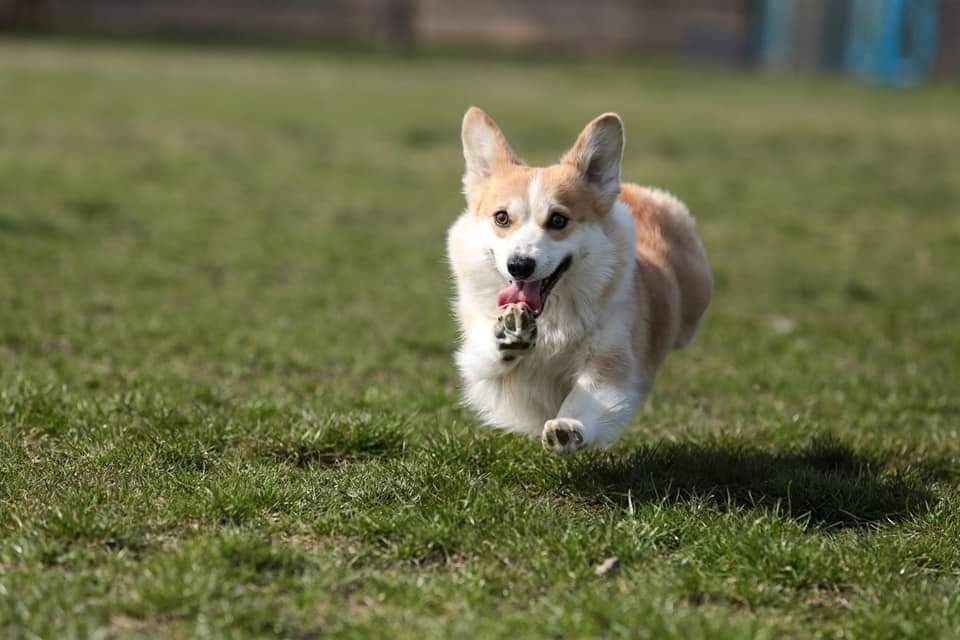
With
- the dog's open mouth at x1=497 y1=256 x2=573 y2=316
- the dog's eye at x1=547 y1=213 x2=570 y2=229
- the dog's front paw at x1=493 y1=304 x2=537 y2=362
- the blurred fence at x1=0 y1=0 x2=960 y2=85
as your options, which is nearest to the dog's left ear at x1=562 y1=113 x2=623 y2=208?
the dog's eye at x1=547 y1=213 x2=570 y2=229

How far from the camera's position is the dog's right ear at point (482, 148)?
527 centimetres

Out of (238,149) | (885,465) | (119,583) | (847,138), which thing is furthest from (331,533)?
(847,138)

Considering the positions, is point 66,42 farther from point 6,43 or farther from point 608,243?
point 608,243

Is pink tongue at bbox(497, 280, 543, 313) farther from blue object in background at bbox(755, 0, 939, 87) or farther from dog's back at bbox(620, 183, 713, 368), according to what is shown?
blue object in background at bbox(755, 0, 939, 87)

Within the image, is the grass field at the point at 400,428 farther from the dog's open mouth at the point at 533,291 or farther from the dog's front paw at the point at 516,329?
the dog's open mouth at the point at 533,291

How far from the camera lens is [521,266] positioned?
15.2 feet

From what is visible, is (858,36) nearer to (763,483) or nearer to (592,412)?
(763,483)

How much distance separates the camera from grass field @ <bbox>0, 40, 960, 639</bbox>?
151 inches

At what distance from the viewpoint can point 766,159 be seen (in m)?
17.3

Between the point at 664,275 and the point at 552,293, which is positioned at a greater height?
the point at 552,293

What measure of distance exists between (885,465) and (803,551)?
149 cm

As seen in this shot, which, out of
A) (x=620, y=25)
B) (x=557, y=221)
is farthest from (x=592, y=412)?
(x=620, y=25)

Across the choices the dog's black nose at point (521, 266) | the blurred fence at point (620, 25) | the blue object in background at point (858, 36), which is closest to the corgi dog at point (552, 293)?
the dog's black nose at point (521, 266)

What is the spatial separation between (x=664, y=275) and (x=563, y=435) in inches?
56.7
